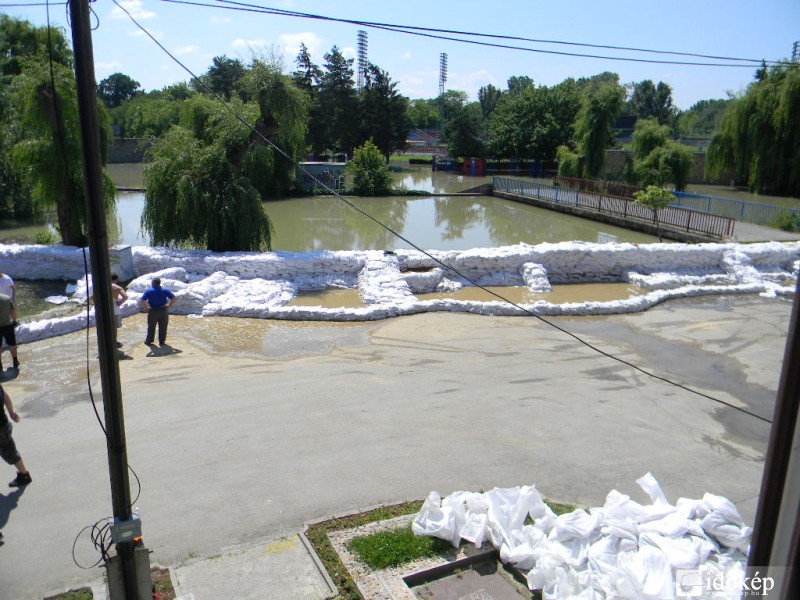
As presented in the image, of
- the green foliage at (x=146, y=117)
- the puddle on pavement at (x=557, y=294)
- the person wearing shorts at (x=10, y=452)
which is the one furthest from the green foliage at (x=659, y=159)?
the green foliage at (x=146, y=117)

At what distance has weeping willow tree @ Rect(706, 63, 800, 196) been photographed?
101 ft

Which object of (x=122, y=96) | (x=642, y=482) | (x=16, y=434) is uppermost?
(x=122, y=96)

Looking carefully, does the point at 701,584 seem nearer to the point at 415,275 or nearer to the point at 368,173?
the point at 415,275

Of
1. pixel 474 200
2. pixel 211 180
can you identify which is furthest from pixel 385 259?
pixel 474 200

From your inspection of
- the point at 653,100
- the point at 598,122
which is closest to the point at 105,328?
the point at 598,122

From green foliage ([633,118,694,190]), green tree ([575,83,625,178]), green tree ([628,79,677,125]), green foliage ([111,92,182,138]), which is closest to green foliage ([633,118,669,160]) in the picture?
green foliage ([633,118,694,190])

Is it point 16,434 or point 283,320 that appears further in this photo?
point 283,320

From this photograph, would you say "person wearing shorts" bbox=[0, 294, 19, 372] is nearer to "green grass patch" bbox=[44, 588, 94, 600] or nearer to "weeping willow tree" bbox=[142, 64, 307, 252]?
"green grass patch" bbox=[44, 588, 94, 600]

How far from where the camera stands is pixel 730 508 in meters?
5.02

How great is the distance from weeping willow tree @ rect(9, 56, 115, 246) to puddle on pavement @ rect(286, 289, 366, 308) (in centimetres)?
551

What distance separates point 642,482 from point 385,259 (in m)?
10.2

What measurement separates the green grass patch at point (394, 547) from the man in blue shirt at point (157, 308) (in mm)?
6327

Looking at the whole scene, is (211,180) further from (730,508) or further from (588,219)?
(588,219)

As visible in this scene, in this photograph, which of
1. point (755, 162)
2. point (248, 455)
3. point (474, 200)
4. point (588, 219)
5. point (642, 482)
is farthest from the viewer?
point (474, 200)
